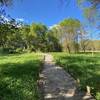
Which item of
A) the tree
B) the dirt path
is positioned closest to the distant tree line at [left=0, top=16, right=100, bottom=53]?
the tree

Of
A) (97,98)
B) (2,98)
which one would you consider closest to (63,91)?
(97,98)

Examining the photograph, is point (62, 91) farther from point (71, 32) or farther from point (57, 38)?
point (57, 38)

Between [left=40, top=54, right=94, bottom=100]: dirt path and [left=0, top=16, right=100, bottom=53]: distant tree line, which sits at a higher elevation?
[left=0, top=16, right=100, bottom=53]: distant tree line

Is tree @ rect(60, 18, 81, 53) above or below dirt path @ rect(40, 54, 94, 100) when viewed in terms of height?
above

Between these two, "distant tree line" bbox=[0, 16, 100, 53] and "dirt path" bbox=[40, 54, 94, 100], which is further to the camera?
"distant tree line" bbox=[0, 16, 100, 53]

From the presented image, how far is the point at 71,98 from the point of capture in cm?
932

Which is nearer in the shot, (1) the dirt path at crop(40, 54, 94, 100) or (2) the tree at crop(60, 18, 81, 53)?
(1) the dirt path at crop(40, 54, 94, 100)

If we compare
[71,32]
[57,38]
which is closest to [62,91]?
[71,32]

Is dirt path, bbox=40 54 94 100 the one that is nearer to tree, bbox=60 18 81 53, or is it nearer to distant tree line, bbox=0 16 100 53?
distant tree line, bbox=0 16 100 53

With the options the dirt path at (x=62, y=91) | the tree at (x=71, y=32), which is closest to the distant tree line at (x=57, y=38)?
the tree at (x=71, y=32)

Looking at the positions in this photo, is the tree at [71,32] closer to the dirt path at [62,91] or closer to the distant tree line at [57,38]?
the distant tree line at [57,38]

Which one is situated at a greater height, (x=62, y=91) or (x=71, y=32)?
(x=71, y=32)

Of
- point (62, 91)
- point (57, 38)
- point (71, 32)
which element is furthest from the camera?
point (57, 38)

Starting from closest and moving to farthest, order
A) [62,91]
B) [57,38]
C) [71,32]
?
1. [62,91]
2. [71,32]
3. [57,38]
